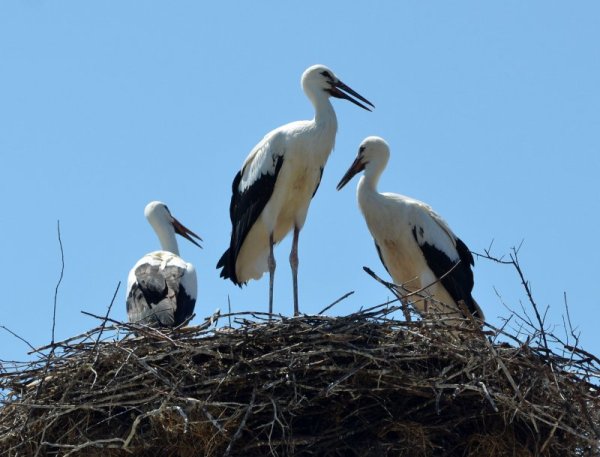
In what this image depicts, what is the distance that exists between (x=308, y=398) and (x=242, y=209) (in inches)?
112

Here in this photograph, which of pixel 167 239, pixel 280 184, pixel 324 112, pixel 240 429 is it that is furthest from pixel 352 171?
pixel 240 429

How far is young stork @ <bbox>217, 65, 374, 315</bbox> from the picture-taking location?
9641 mm

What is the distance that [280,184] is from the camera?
964 cm

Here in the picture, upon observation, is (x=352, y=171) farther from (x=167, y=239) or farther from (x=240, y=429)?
(x=240, y=429)

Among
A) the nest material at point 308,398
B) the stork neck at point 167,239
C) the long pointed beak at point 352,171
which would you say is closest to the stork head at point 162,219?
the stork neck at point 167,239

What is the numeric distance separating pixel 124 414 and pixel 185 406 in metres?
0.45

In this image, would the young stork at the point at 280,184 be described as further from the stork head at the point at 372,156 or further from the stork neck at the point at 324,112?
the stork head at the point at 372,156

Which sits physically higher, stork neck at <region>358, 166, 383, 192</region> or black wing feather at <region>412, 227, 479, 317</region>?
stork neck at <region>358, 166, 383, 192</region>

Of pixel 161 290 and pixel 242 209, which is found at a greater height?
pixel 242 209

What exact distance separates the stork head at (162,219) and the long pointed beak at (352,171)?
165 cm

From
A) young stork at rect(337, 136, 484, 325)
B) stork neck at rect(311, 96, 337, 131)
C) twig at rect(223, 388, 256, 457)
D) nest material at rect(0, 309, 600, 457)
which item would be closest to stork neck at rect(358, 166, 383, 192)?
young stork at rect(337, 136, 484, 325)

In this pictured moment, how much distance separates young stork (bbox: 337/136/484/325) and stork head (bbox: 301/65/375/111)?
0.52 meters

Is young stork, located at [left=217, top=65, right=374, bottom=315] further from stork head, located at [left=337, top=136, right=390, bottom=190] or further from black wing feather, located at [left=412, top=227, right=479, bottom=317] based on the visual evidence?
black wing feather, located at [left=412, top=227, right=479, bottom=317]

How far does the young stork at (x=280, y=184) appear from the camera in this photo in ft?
31.6
